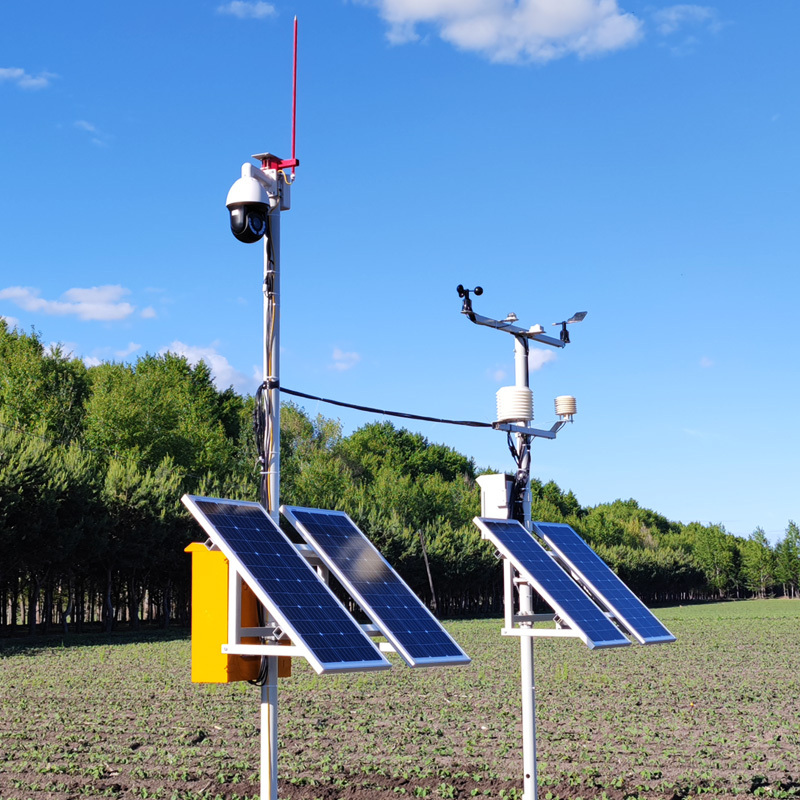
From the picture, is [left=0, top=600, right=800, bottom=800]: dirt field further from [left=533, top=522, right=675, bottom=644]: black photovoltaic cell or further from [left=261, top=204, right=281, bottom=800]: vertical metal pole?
[left=261, top=204, right=281, bottom=800]: vertical metal pole

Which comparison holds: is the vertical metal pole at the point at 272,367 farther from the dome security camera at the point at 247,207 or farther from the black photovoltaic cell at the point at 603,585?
the black photovoltaic cell at the point at 603,585

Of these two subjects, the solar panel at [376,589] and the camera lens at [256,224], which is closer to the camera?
the camera lens at [256,224]

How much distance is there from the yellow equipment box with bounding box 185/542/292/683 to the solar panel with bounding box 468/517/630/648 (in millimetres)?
2954

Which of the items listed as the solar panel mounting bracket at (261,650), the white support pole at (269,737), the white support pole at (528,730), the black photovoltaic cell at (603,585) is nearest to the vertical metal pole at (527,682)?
the white support pole at (528,730)

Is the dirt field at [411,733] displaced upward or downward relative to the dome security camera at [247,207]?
downward

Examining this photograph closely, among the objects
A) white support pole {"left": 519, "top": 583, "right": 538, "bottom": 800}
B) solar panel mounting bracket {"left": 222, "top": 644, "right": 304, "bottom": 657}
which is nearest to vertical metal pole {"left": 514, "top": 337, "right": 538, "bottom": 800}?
white support pole {"left": 519, "top": 583, "right": 538, "bottom": 800}

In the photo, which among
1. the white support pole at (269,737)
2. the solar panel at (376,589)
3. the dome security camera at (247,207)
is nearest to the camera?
the white support pole at (269,737)

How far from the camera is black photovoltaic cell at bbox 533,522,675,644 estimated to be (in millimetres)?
10930

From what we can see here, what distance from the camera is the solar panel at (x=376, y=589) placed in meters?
8.26

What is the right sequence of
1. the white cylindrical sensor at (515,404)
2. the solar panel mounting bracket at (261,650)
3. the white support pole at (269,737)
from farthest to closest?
the white cylindrical sensor at (515,404) → the white support pole at (269,737) → the solar panel mounting bracket at (261,650)

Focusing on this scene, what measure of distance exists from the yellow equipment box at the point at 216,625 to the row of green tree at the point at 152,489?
38.9 m

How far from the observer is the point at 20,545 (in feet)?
151

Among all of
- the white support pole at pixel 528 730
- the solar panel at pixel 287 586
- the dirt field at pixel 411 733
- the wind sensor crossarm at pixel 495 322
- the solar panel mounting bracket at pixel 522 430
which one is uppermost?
the wind sensor crossarm at pixel 495 322

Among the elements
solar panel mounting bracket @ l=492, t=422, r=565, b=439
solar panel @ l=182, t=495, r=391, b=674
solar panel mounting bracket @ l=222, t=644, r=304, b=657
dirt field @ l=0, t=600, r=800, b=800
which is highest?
solar panel mounting bracket @ l=492, t=422, r=565, b=439
